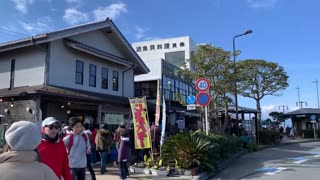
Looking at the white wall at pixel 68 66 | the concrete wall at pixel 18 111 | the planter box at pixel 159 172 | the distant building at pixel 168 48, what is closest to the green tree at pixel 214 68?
the white wall at pixel 68 66

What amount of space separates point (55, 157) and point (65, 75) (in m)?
14.4

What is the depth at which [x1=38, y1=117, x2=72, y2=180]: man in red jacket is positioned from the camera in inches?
197

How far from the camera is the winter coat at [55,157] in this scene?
4.98m

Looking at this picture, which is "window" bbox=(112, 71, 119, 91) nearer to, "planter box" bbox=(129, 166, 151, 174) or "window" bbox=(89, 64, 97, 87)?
"window" bbox=(89, 64, 97, 87)

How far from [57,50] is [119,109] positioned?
18.6 ft

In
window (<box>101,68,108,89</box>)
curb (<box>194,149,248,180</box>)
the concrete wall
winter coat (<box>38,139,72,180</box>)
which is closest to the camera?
winter coat (<box>38,139,72,180</box>)

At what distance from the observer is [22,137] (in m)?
3.08

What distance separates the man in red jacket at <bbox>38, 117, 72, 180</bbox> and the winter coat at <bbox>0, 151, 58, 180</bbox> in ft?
6.58

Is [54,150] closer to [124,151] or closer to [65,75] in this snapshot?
[124,151]

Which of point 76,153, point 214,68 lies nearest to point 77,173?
point 76,153

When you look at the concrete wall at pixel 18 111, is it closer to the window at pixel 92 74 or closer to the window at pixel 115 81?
the window at pixel 92 74

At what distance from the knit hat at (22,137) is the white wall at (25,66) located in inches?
600

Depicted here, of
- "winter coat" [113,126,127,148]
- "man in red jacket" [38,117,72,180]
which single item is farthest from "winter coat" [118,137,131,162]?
"man in red jacket" [38,117,72,180]

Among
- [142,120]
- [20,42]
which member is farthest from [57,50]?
[142,120]
